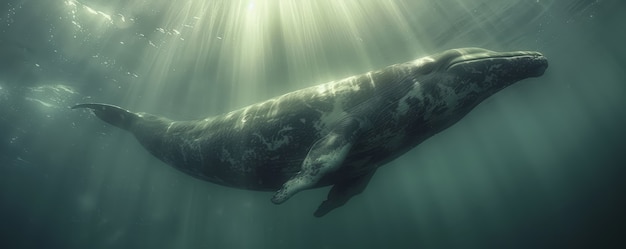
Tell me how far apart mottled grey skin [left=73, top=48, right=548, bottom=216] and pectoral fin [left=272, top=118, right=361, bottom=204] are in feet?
0.04

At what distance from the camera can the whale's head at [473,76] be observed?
4.02 metres

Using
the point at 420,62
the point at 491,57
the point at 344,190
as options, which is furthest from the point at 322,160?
the point at 491,57

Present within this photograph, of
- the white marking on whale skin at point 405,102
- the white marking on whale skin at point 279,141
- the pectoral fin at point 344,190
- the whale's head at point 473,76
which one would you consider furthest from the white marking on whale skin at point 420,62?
the white marking on whale skin at point 279,141

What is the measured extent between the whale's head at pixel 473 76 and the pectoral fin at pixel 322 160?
1.25 meters

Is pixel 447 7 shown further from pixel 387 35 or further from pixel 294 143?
pixel 294 143

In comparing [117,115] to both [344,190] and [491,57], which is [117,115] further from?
[491,57]

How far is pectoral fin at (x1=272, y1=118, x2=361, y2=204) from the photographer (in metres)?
3.48

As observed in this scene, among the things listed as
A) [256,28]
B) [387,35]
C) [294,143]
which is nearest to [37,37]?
[256,28]

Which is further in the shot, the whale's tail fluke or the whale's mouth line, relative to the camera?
the whale's tail fluke

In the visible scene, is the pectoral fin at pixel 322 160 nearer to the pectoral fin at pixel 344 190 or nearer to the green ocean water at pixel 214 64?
the pectoral fin at pixel 344 190

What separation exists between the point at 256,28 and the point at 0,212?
69043 mm

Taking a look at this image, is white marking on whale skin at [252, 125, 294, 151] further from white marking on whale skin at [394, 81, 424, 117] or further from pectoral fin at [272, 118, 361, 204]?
white marking on whale skin at [394, 81, 424, 117]

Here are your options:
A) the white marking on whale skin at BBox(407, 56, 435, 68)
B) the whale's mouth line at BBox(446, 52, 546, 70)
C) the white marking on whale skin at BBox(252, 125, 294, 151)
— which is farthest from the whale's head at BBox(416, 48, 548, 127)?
the white marking on whale skin at BBox(252, 125, 294, 151)

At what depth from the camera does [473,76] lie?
4.02 m
